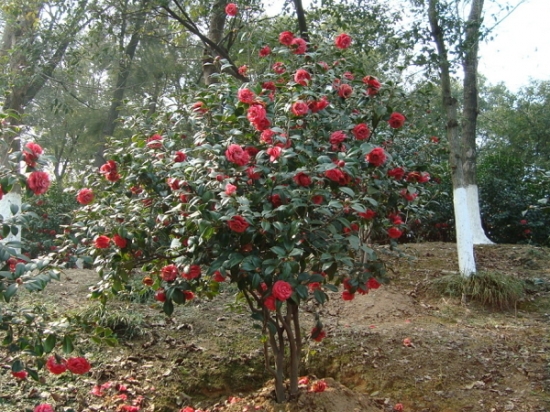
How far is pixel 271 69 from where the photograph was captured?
3.50 m

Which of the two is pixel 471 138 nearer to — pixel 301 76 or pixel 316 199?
pixel 301 76

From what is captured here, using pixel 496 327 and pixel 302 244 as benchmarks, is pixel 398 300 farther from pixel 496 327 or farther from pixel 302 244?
pixel 302 244

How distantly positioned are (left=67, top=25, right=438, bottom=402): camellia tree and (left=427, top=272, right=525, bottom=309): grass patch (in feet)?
10.6

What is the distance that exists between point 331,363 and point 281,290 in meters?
2.11

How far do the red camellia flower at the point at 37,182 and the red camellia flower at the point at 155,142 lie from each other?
3.04 ft

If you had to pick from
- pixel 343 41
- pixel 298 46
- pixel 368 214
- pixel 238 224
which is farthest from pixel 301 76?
pixel 238 224

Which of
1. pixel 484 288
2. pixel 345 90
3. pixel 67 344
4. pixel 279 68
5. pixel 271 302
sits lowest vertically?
pixel 484 288

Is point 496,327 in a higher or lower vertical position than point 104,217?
lower

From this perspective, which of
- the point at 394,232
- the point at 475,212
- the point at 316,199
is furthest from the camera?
the point at 475,212

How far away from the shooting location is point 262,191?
2482mm

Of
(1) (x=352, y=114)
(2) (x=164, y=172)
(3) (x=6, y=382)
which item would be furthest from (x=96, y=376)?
(1) (x=352, y=114)

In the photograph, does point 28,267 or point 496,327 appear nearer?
point 28,267

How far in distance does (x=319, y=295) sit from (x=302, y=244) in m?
0.27

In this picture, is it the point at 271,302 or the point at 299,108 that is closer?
the point at 271,302
